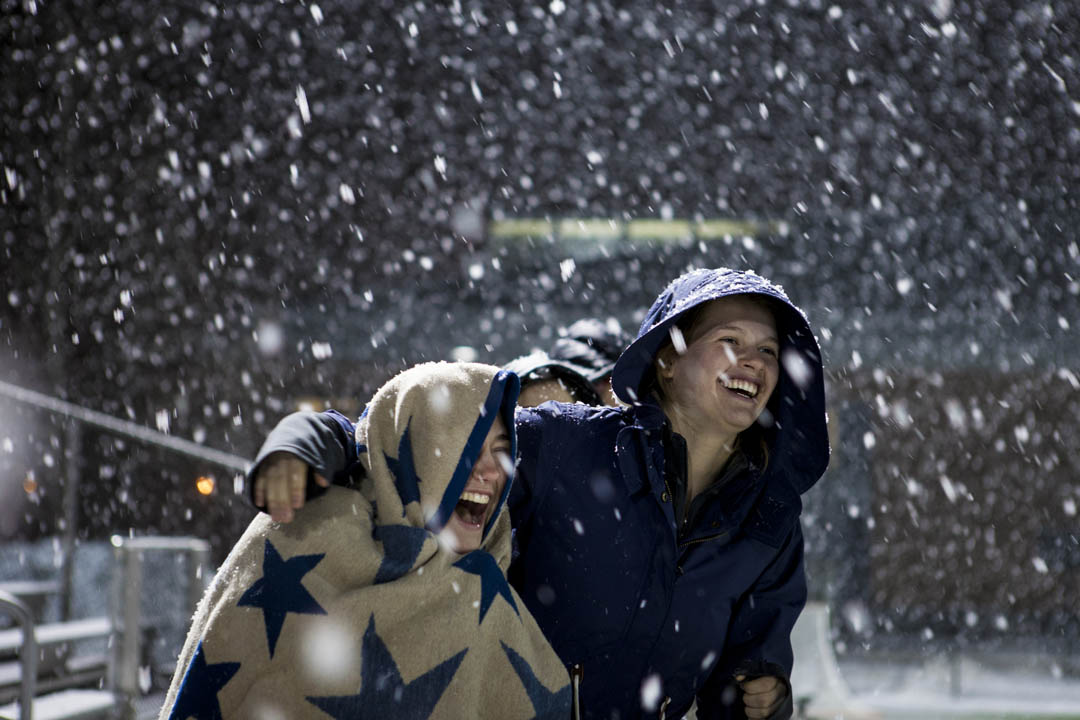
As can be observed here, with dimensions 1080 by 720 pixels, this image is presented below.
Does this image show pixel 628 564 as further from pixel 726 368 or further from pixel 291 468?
pixel 291 468

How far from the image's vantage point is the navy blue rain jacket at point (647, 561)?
2357mm

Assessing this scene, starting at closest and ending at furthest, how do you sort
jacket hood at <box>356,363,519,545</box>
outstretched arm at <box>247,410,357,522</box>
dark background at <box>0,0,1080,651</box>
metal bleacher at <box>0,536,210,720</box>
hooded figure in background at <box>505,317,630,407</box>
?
outstretched arm at <box>247,410,357,522</box>
jacket hood at <box>356,363,519,545</box>
hooded figure in background at <box>505,317,630,407</box>
metal bleacher at <box>0,536,210,720</box>
dark background at <box>0,0,1080,651</box>

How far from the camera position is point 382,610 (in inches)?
72.2

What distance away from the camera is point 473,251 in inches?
671

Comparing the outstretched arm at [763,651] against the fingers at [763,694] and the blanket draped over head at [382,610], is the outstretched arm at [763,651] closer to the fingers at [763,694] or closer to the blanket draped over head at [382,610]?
the fingers at [763,694]

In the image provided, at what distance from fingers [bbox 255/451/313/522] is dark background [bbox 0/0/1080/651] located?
34.6 feet

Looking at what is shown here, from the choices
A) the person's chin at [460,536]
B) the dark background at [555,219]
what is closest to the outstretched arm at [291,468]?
the person's chin at [460,536]

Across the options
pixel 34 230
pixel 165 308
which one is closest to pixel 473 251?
pixel 165 308

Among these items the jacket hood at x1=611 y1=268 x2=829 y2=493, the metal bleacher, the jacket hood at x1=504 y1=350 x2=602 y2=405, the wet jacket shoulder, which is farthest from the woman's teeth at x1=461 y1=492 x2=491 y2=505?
the metal bleacher

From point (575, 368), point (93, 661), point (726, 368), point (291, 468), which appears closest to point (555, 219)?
point (93, 661)

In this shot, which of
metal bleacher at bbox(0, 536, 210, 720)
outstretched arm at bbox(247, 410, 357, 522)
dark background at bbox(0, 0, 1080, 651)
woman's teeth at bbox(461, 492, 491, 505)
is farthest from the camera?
dark background at bbox(0, 0, 1080, 651)

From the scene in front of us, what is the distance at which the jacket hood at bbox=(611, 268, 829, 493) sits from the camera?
257cm

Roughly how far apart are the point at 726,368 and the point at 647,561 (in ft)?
1.59

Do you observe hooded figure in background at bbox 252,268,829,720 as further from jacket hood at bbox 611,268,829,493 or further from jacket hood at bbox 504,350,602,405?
jacket hood at bbox 504,350,602,405
